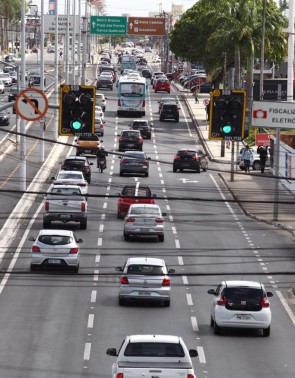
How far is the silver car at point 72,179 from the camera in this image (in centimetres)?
6347

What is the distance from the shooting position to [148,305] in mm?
43250

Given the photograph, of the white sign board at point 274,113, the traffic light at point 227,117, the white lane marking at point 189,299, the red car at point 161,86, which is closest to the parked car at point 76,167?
the white sign board at point 274,113

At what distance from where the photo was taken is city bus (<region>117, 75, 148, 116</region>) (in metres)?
114

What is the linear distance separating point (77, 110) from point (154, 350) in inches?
219

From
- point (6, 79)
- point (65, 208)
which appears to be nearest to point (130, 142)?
point (65, 208)

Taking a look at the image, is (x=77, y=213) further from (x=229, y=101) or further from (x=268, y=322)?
(x=229, y=101)

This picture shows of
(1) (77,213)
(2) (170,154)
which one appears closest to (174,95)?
(2) (170,154)

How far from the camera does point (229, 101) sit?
29.2 metres

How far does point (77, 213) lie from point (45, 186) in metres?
13.9

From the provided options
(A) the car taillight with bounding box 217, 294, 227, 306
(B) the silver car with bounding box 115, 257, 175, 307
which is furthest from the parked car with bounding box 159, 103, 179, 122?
(A) the car taillight with bounding box 217, 294, 227, 306

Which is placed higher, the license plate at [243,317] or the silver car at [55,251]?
the silver car at [55,251]

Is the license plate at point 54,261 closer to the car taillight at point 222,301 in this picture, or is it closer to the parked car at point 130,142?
the car taillight at point 222,301

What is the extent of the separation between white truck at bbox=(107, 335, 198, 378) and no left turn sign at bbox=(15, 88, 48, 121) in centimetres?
585

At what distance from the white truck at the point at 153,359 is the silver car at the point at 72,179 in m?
33.9
